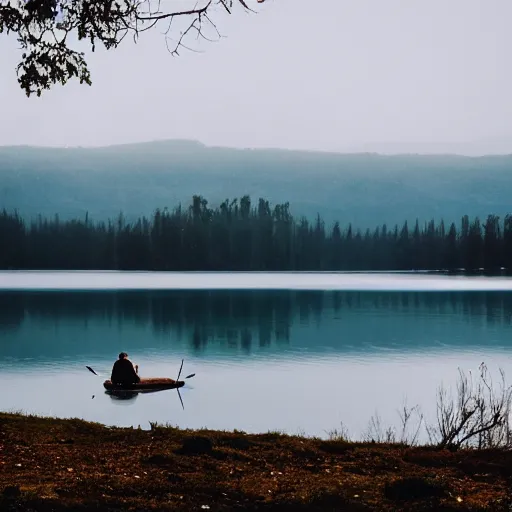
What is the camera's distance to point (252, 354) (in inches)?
1902

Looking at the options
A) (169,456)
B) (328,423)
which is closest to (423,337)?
(328,423)

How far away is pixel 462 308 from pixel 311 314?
1756cm

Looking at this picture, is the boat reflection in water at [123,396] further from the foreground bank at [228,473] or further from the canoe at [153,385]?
the foreground bank at [228,473]

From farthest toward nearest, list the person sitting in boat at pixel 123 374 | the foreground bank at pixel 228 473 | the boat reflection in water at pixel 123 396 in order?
1. the person sitting in boat at pixel 123 374
2. the boat reflection in water at pixel 123 396
3. the foreground bank at pixel 228 473

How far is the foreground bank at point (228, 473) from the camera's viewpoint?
399 inches

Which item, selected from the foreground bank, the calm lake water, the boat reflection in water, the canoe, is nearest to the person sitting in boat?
the canoe

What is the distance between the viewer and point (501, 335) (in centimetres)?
5906

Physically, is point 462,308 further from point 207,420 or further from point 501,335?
point 207,420

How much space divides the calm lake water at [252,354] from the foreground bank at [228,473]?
9.30 m

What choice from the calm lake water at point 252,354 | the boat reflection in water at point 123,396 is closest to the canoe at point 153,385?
the boat reflection in water at point 123,396

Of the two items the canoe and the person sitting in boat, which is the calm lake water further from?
the person sitting in boat

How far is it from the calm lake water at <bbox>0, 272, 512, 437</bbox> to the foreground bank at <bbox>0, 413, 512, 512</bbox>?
930 centimetres

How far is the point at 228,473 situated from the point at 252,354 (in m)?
36.1

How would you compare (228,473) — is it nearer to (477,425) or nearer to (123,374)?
(477,425)
